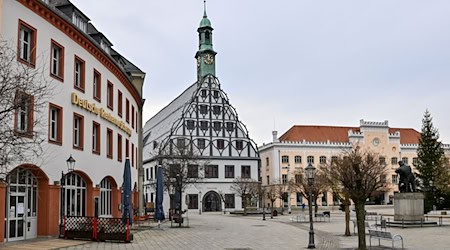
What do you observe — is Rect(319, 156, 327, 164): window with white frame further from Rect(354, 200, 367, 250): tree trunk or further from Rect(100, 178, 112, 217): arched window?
Rect(354, 200, 367, 250): tree trunk

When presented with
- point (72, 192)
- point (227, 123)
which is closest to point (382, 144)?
point (227, 123)

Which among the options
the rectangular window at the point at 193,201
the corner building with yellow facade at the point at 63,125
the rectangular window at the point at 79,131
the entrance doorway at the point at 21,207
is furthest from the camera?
the rectangular window at the point at 193,201

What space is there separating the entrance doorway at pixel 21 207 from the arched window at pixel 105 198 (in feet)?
31.0

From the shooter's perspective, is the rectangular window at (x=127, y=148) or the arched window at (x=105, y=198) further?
the rectangular window at (x=127, y=148)

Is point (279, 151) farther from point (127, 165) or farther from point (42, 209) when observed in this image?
point (42, 209)

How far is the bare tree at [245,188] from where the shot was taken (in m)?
69.4

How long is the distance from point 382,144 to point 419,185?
95.5 ft

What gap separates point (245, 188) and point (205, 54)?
22.7 metres

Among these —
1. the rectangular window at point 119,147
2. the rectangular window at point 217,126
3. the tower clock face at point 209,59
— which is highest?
the tower clock face at point 209,59

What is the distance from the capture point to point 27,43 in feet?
76.0

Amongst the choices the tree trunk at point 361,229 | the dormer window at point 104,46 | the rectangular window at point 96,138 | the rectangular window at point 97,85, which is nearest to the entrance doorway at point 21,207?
the rectangular window at point 96,138

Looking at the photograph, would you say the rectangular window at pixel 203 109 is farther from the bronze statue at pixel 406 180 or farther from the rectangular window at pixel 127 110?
the bronze statue at pixel 406 180

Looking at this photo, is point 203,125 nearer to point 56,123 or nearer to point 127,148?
point 127,148

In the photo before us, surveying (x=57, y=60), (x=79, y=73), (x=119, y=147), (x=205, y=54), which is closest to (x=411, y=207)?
(x=119, y=147)
